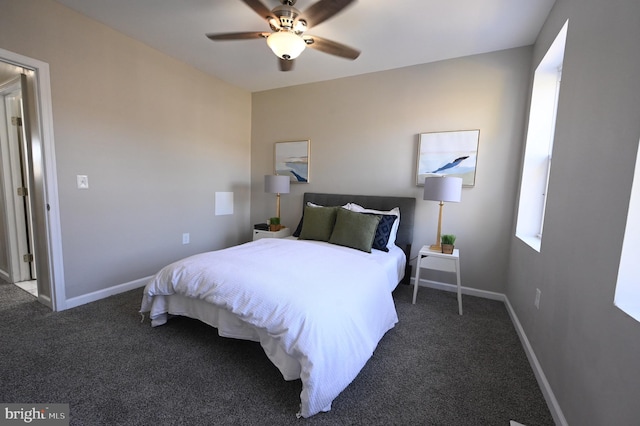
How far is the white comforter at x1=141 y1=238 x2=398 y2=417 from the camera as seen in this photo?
1.37 metres

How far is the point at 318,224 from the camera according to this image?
307 cm

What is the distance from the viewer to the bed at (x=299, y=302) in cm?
139

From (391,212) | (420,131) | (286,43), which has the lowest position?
(391,212)

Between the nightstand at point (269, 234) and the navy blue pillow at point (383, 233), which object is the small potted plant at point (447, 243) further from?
the nightstand at point (269, 234)

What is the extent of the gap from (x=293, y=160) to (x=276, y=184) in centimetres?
54

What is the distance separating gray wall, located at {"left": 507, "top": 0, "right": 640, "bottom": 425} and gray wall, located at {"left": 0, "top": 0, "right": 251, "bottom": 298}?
3660mm

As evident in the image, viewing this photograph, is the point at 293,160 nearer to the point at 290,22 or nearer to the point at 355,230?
the point at 355,230

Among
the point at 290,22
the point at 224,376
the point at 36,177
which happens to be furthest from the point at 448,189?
the point at 36,177

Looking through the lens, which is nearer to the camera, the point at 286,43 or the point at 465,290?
the point at 286,43

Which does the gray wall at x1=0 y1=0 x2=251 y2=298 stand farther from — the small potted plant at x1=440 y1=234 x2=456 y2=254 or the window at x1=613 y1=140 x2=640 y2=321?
the window at x1=613 y1=140 x2=640 y2=321

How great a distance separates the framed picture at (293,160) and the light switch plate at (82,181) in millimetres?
2259

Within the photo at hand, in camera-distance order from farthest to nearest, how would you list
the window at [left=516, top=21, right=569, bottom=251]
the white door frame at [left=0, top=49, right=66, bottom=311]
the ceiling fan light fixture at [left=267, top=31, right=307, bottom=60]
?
the window at [left=516, top=21, right=569, bottom=251] → the white door frame at [left=0, top=49, right=66, bottom=311] → the ceiling fan light fixture at [left=267, top=31, right=307, bottom=60]

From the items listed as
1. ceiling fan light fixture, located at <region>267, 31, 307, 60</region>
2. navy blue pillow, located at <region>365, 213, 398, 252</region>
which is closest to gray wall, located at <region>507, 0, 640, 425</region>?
navy blue pillow, located at <region>365, 213, 398, 252</region>

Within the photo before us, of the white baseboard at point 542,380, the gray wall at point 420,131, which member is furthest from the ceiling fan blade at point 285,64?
the white baseboard at point 542,380
